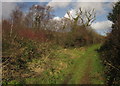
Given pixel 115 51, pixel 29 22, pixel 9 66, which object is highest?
pixel 29 22

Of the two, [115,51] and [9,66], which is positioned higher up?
[115,51]

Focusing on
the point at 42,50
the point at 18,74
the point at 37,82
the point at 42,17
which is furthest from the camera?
the point at 42,17

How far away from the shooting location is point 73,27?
125 ft

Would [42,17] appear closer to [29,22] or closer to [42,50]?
[29,22]

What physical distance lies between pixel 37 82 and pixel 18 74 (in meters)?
1.77

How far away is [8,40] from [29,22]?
2467 centimetres

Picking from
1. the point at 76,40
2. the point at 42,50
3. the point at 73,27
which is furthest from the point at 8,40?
the point at 73,27

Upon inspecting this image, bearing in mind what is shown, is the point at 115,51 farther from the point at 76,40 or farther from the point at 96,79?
the point at 76,40

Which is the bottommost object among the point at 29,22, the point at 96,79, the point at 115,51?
the point at 96,79

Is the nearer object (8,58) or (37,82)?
(37,82)

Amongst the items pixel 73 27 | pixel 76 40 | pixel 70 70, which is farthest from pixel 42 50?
pixel 73 27

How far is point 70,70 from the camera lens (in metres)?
14.7

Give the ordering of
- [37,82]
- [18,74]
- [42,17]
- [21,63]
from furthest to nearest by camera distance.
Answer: [42,17] < [21,63] < [18,74] < [37,82]

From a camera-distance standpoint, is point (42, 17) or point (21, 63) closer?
point (21, 63)
